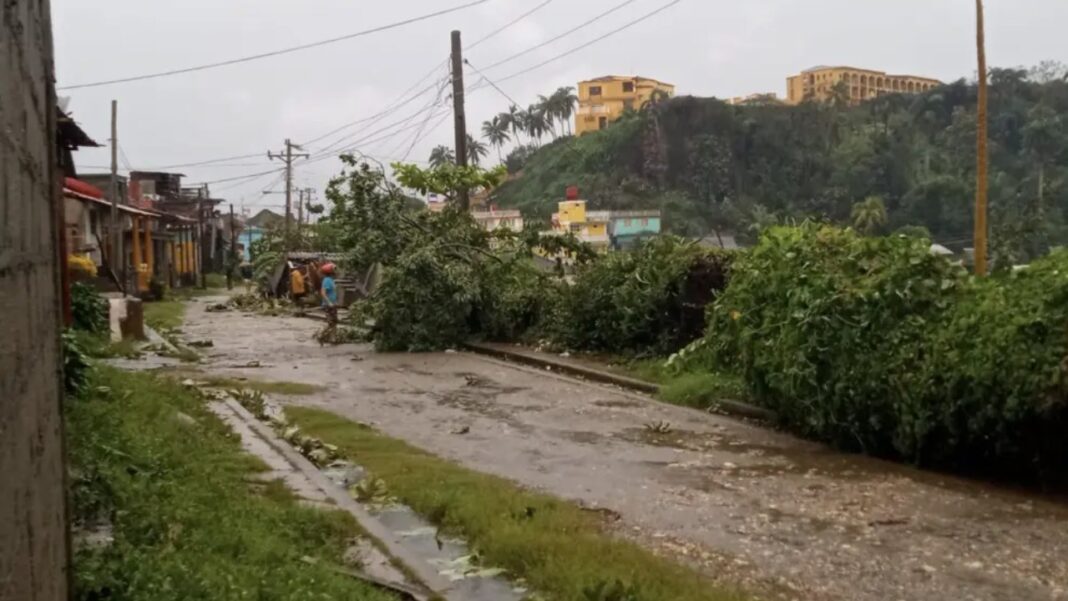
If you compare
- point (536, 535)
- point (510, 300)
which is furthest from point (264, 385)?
point (536, 535)

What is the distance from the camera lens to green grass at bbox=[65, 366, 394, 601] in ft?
15.1

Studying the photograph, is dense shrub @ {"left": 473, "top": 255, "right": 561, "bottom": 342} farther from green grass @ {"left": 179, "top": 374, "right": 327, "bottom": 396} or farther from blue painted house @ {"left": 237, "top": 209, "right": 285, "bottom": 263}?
blue painted house @ {"left": 237, "top": 209, "right": 285, "bottom": 263}

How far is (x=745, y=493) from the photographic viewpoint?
8.75 meters

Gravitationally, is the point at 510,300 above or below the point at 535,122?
below

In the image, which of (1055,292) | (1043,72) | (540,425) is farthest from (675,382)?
(1043,72)

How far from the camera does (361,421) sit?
12508 millimetres

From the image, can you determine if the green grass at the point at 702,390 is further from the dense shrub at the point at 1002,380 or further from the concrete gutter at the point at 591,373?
the dense shrub at the point at 1002,380

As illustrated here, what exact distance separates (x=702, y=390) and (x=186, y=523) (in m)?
9.05

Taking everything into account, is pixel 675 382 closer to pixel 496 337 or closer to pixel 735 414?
pixel 735 414

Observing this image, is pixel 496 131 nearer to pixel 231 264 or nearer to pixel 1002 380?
pixel 231 264

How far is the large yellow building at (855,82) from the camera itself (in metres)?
61.3

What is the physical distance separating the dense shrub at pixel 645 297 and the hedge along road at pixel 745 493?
83.2 inches

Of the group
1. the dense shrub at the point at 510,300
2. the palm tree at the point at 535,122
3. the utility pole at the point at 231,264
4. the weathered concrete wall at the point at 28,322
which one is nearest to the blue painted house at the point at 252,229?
the utility pole at the point at 231,264

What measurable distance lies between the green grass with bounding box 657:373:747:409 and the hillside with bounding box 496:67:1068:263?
15438 mm
